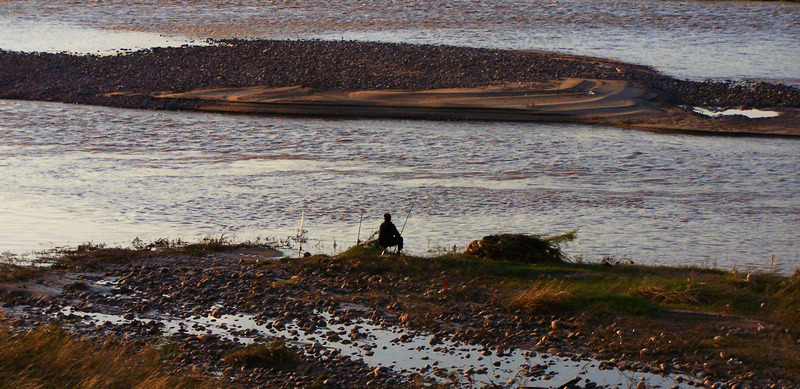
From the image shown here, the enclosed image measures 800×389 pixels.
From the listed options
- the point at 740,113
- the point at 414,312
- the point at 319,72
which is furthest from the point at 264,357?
the point at 319,72

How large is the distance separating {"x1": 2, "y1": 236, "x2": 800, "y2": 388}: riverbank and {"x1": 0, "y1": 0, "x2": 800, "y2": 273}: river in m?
1.94

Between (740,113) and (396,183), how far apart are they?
15.9 metres

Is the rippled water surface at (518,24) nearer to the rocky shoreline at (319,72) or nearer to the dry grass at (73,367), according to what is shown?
the rocky shoreline at (319,72)

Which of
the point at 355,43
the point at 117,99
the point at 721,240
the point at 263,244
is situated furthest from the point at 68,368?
the point at 355,43

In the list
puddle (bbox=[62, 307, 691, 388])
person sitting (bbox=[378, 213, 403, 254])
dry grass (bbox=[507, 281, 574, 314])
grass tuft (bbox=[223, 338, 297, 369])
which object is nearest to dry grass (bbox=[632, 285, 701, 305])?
dry grass (bbox=[507, 281, 574, 314])

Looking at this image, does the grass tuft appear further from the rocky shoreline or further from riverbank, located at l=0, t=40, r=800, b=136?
the rocky shoreline

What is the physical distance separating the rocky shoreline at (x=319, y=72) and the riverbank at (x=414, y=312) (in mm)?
18959

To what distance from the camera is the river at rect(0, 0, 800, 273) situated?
57.9ft

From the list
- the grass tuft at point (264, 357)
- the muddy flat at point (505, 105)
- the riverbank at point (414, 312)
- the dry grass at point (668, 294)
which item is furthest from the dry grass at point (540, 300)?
the muddy flat at point (505, 105)

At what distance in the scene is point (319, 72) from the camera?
3594cm

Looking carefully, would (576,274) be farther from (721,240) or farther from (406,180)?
(406,180)

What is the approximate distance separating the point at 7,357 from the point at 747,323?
380 inches

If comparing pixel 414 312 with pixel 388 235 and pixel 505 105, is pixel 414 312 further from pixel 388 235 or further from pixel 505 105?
pixel 505 105

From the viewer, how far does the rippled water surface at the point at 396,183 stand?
17719 millimetres
